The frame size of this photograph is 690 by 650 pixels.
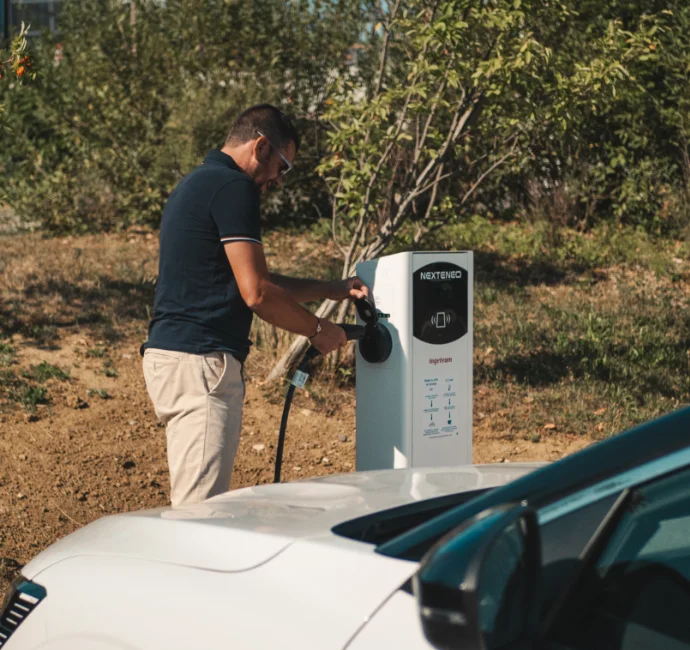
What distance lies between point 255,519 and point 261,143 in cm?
181

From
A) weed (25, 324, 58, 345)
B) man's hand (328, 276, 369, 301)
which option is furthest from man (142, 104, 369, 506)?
weed (25, 324, 58, 345)

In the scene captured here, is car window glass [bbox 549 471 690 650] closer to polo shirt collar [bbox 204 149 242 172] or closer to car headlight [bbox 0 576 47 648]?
car headlight [bbox 0 576 47 648]

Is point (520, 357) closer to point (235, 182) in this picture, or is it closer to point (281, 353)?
point (281, 353)

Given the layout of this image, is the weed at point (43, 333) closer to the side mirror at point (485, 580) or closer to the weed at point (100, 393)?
the weed at point (100, 393)

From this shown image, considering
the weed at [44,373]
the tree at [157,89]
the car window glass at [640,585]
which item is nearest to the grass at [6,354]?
the weed at [44,373]

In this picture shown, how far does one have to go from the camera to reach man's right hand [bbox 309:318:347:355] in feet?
11.4

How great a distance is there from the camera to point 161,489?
5359mm

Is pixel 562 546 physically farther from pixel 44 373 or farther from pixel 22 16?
pixel 22 16

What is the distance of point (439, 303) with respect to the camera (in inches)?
149

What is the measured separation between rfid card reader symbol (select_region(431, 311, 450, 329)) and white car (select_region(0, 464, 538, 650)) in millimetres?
1393

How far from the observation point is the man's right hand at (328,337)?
3480 millimetres

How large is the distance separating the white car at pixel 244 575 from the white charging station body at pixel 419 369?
1307 mm

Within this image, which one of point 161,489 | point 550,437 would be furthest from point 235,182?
point 550,437

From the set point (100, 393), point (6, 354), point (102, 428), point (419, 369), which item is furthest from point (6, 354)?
point (419, 369)
